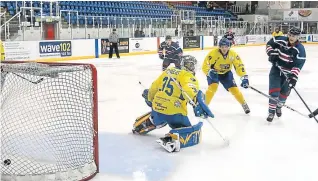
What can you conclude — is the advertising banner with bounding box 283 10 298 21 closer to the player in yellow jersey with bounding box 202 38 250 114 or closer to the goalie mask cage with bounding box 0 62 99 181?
the player in yellow jersey with bounding box 202 38 250 114

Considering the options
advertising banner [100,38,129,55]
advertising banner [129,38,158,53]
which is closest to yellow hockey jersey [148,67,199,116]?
advertising banner [100,38,129,55]

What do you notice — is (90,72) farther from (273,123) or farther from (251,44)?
(251,44)

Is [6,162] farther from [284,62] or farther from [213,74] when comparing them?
[284,62]

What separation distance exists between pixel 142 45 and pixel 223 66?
10761 mm

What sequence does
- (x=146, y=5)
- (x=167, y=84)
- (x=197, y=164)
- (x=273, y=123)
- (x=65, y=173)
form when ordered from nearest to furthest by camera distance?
(x=65, y=173)
(x=197, y=164)
(x=167, y=84)
(x=273, y=123)
(x=146, y=5)

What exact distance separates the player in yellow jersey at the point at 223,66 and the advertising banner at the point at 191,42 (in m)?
12.6

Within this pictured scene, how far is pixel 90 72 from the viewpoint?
117 inches

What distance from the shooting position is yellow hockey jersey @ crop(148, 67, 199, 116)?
3486mm

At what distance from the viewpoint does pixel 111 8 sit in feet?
57.7

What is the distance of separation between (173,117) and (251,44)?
19344 millimetres

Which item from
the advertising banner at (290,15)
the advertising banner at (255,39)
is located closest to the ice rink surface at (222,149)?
the advertising banner at (255,39)

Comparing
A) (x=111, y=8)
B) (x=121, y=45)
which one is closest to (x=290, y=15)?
(x=111, y=8)

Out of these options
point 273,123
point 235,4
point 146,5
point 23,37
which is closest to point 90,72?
point 273,123

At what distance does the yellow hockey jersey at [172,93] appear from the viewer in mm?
3486
